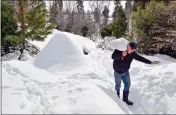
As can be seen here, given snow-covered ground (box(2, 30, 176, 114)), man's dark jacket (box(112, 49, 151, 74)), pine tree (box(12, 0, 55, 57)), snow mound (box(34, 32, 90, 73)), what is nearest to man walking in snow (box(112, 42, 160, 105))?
man's dark jacket (box(112, 49, 151, 74))

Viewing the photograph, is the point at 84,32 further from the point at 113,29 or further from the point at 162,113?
the point at 162,113

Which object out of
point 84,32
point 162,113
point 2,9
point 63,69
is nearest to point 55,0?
point 84,32

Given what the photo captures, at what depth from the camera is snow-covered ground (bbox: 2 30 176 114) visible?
5.18 meters

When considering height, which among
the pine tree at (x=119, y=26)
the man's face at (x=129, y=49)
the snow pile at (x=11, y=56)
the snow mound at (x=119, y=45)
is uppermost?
the snow mound at (x=119, y=45)

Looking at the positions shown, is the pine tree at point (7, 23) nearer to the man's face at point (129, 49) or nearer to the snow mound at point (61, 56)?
the snow mound at point (61, 56)

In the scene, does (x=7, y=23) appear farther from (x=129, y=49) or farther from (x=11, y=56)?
(x=129, y=49)

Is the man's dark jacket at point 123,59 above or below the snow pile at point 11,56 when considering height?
above

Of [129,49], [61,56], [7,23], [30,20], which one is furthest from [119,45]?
[7,23]

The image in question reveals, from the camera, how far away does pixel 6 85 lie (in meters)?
5.91

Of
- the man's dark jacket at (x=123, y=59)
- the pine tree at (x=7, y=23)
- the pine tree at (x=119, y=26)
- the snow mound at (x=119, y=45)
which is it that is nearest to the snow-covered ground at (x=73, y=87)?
the man's dark jacket at (x=123, y=59)

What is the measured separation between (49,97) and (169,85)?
9.80 feet

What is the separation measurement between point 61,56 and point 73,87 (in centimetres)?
309

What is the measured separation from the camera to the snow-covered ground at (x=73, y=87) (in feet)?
17.0

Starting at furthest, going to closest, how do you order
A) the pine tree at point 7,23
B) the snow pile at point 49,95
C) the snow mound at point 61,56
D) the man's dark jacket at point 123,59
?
the pine tree at point 7,23
the snow mound at point 61,56
the man's dark jacket at point 123,59
the snow pile at point 49,95
